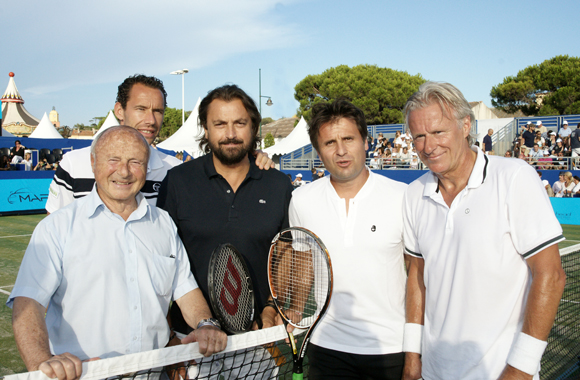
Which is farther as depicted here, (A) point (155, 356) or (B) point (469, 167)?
(B) point (469, 167)

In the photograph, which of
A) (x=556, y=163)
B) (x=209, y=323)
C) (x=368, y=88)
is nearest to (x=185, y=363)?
(x=209, y=323)

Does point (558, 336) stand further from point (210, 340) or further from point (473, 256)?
point (210, 340)

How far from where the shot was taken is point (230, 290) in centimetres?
261

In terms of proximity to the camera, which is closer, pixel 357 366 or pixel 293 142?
pixel 357 366

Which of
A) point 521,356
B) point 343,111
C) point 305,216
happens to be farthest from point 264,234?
point 521,356

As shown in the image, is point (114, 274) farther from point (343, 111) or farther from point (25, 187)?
point (25, 187)

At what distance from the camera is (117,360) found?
192cm

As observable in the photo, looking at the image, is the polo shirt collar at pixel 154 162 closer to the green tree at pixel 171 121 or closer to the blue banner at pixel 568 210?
the blue banner at pixel 568 210

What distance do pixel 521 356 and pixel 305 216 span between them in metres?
1.50

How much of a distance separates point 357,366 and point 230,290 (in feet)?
3.06

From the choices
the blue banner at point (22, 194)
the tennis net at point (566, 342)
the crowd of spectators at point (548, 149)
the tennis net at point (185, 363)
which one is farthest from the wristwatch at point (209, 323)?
the crowd of spectators at point (548, 149)

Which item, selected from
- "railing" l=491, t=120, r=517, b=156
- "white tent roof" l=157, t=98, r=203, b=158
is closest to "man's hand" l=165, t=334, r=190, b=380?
"white tent roof" l=157, t=98, r=203, b=158

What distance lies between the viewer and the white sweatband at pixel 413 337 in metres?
2.60

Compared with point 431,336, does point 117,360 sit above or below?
above
